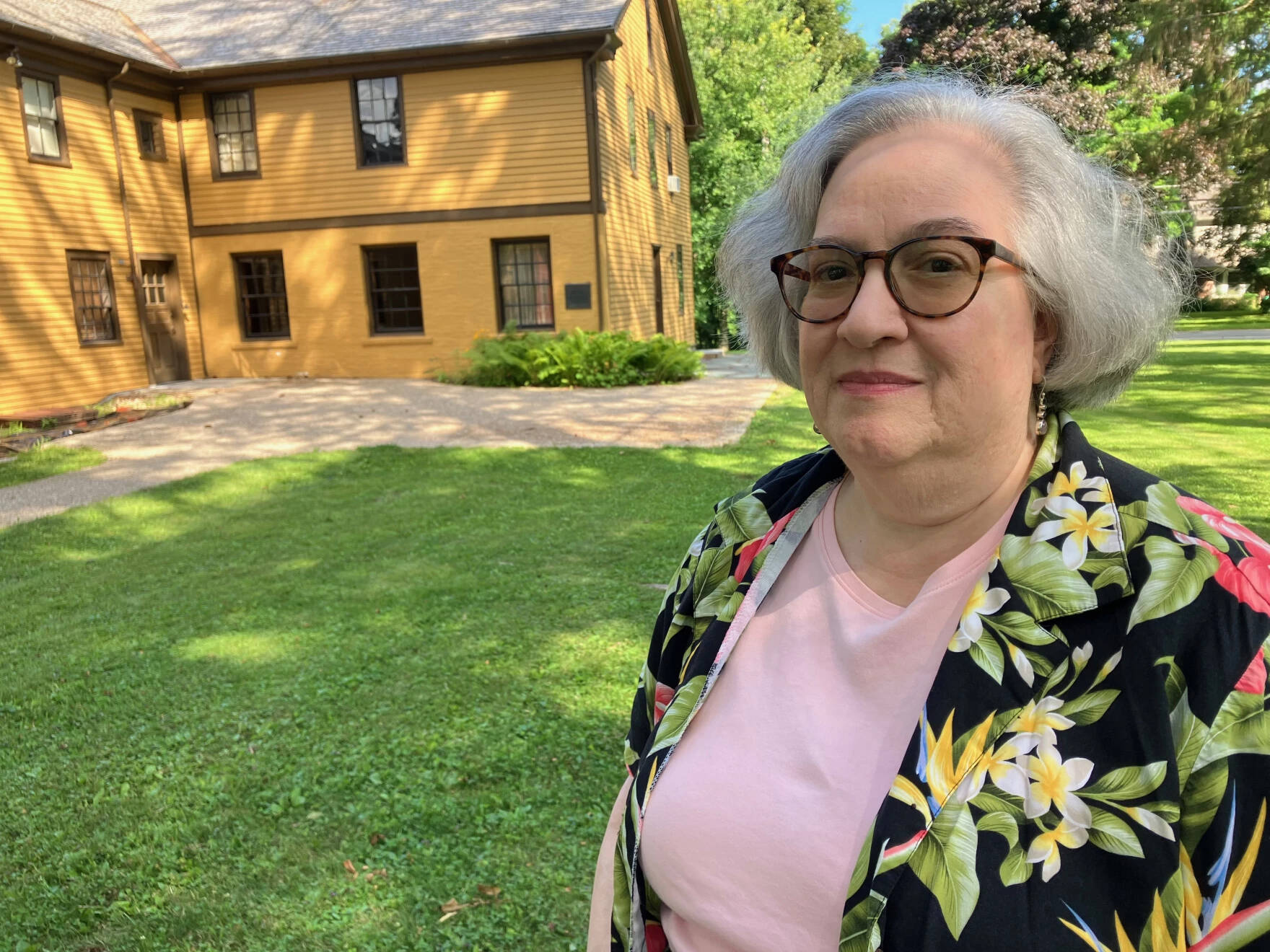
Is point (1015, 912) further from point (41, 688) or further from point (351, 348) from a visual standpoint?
point (351, 348)

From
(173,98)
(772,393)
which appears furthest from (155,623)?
(173,98)

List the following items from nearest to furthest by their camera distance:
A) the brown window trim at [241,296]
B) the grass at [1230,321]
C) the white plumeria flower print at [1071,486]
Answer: the white plumeria flower print at [1071,486], the brown window trim at [241,296], the grass at [1230,321]

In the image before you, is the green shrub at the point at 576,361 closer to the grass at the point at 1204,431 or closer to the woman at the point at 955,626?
the grass at the point at 1204,431

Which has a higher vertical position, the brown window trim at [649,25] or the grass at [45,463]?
the brown window trim at [649,25]

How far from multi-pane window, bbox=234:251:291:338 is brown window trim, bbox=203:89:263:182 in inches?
56.5

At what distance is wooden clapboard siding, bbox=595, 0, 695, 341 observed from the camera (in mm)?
17328

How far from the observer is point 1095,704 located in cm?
122

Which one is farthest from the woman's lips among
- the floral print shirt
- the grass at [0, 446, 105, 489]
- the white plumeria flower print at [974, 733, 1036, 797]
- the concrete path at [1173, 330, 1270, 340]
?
the concrete path at [1173, 330, 1270, 340]

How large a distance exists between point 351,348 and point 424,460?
9.02 meters

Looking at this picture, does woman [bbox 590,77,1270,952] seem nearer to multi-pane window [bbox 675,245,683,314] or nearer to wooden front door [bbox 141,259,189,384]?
wooden front door [bbox 141,259,189,384]

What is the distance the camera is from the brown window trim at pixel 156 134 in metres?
16.8

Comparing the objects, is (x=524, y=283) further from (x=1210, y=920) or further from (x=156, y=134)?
(x=1210, y=920)

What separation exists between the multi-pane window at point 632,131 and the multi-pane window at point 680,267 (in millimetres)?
4054

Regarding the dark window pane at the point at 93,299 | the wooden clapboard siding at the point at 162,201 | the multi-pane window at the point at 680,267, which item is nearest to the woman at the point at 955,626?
the dark window pane at the point at 93,299
